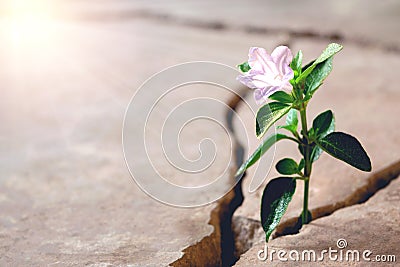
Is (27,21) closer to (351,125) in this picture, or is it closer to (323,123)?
(351,125)

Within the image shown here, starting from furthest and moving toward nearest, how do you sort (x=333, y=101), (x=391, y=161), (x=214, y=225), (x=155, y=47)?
(x=155, y=47) < (x=333, y=101) < (x=391, y=161) < (x=214, y=225)

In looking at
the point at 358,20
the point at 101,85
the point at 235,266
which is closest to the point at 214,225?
the point at 235,266

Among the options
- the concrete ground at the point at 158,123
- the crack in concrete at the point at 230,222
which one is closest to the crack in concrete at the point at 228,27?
the concrete ground at the point at 158,123

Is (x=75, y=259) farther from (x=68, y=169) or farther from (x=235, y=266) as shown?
(x=68, y=169)

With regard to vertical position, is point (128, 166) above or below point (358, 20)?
below

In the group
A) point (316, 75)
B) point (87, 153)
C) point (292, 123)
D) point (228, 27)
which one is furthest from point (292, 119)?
point (228, 27)

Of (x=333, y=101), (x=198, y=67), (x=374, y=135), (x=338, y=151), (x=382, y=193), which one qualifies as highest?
(x=198, y=67)
